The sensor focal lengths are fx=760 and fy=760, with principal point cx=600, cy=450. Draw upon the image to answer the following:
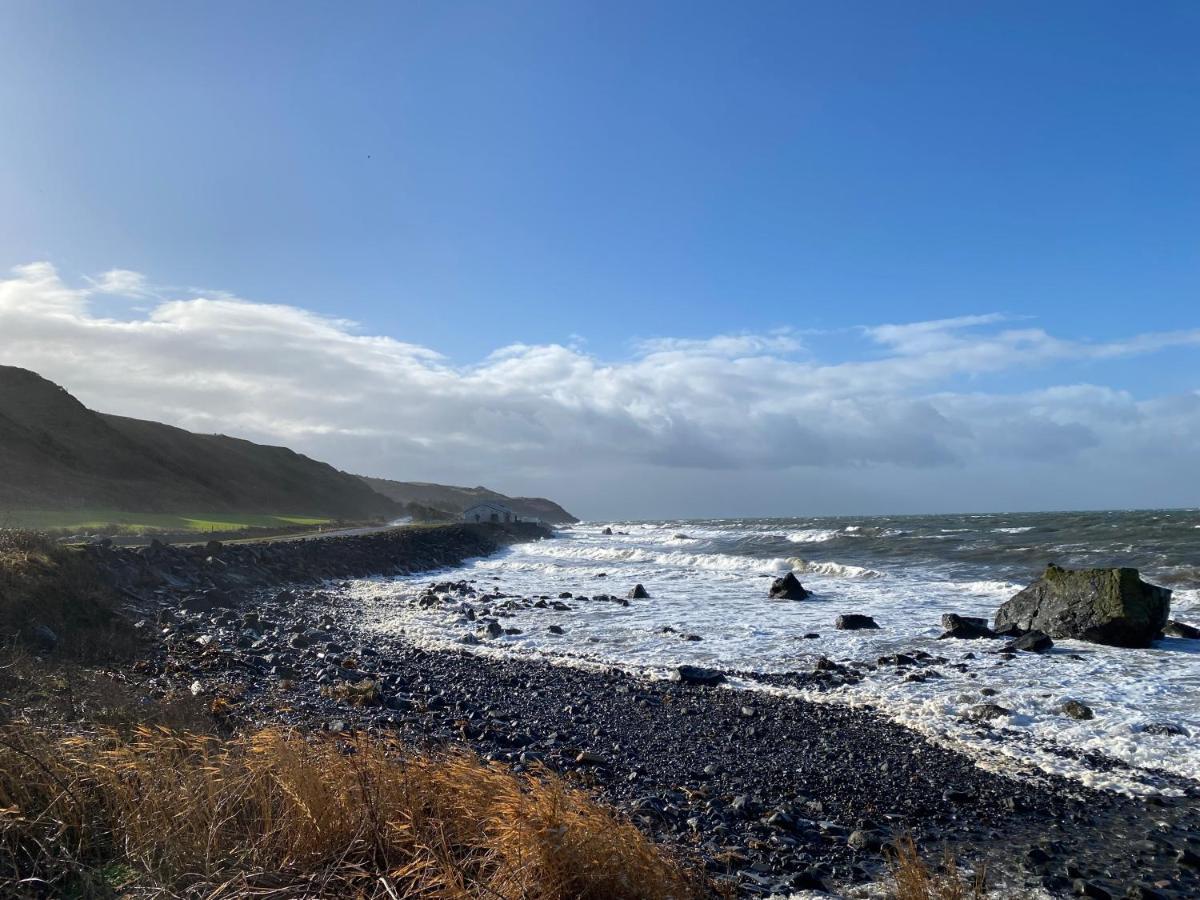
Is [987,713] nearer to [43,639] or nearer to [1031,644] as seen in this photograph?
[1031,644]

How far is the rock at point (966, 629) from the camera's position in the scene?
16.1 metres

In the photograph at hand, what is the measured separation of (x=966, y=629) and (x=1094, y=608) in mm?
2406

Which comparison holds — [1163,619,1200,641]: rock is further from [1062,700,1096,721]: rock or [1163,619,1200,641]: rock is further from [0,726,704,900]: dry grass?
[0,726,704,900]: dry grass

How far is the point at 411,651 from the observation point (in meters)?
15.1

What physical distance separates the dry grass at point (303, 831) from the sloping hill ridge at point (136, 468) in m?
48.4

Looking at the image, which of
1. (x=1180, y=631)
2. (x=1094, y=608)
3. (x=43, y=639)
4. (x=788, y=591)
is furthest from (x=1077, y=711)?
(x=43, y=639)

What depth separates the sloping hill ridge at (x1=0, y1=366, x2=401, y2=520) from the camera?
2317 inches

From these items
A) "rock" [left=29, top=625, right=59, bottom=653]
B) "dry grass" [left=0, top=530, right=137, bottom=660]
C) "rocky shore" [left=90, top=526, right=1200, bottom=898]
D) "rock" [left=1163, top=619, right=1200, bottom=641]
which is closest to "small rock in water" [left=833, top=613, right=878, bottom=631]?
"rocky shore" [left=90, top=526, right=1200, bottom=898]

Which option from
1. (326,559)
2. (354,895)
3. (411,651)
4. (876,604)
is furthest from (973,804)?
(326,559)

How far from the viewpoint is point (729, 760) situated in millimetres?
8469

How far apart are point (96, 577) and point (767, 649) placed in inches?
579

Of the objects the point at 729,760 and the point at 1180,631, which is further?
the point at 1180,631

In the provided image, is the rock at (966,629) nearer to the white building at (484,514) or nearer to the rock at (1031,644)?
the rock at (1031,644)

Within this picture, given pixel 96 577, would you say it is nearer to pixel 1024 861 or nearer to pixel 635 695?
pixel 635 695
